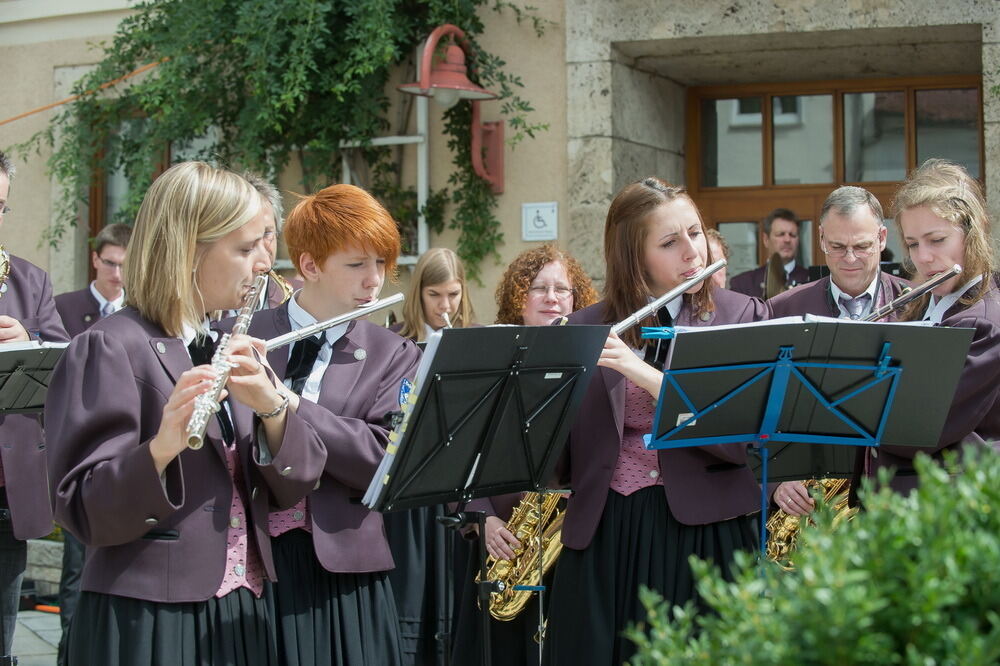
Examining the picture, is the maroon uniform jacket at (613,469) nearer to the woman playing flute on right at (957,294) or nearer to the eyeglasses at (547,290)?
the woman playing flute on right at (957,294)

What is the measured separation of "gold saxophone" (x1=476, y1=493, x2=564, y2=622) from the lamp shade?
3361 mm

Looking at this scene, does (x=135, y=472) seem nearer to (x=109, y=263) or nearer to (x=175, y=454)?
(x=175, y=454)

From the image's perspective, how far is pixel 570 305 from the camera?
5070mm

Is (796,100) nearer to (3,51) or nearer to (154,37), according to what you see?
(154,37)

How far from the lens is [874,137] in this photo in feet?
24.7

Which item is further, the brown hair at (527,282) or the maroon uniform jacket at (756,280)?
the maroon uniform jacket at (756,280)

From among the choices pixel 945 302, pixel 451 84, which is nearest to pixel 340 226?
pixel 945 302

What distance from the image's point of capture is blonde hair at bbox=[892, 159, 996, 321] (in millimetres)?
3416

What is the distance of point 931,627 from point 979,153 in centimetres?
646

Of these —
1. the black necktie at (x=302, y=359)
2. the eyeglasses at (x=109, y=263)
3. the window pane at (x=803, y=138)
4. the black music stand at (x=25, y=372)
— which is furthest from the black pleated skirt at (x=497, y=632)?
the window pane at (x=803, y=138)

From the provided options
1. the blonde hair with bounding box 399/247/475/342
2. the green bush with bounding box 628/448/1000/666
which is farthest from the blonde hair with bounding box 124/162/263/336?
the blonde hair with bounding box 399/247/475/342

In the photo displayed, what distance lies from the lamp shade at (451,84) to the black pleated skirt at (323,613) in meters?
4.37

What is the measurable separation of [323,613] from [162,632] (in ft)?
1.39

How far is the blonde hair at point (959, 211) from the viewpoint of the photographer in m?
3.42
